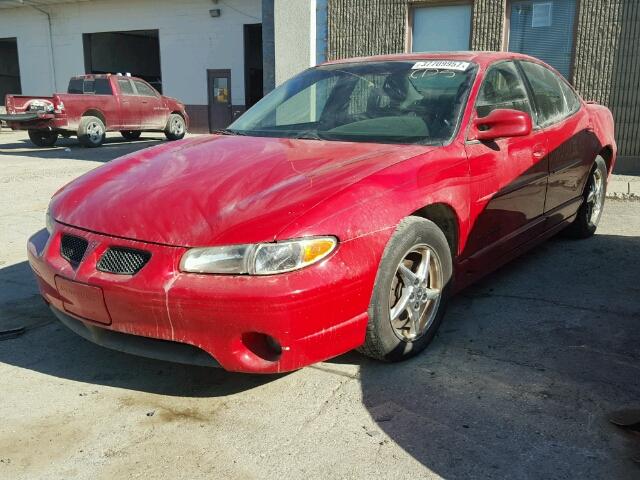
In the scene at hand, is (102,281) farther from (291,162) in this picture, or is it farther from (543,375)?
(543,375)

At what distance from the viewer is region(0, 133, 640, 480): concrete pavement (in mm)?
2344

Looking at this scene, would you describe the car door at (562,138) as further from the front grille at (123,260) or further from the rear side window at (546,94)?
the front grille at (123,260)

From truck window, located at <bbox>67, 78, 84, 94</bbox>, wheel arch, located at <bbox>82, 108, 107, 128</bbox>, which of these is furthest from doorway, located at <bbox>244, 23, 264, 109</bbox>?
truck window, located at <bbox>67, 78, 84, 94</bbox>

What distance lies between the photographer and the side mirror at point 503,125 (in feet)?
11.4

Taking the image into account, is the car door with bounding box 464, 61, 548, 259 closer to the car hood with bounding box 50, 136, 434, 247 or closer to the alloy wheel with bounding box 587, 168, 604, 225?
the car hood with bounding box 50, 136, 434, 247

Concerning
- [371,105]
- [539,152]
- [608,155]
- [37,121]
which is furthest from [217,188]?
[37,121]

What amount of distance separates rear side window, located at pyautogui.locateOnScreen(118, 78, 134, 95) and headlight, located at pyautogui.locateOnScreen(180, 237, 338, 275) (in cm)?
1503

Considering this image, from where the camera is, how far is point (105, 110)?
15.7 meters

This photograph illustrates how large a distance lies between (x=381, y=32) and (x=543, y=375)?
918 centimetres

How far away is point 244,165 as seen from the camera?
10.3 ft

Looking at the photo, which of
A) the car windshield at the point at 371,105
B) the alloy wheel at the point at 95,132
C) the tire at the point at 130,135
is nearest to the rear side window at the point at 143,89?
the tire at the point at 130,135

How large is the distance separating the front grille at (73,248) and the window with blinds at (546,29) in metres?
9.02

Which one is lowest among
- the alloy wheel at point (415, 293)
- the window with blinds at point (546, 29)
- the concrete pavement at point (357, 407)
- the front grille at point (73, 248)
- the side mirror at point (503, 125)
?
the concrete pavement at point (357, 407)

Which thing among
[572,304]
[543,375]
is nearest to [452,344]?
[543,375]
